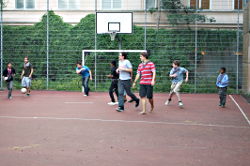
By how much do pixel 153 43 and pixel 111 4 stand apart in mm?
4647

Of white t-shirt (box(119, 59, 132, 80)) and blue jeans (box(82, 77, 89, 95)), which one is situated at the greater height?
white t-shirt (box(119, 59, 132, 80))

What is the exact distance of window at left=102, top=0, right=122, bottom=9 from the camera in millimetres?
26250

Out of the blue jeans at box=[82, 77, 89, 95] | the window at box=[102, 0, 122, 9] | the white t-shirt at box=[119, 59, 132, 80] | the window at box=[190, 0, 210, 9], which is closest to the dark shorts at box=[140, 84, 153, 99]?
the white t-shirt at box=[119, 59, 132, 80]

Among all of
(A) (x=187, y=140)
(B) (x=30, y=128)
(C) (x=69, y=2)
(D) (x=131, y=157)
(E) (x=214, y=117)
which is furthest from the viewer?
(C) (x=69, y=2)

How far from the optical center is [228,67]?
23.0 m

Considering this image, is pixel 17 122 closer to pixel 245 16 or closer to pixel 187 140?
pixel 187 140

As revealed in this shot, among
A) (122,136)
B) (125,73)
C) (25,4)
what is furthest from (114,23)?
(122,136)

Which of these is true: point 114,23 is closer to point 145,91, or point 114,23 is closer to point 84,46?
point 84,46

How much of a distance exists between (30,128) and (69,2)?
17.4m

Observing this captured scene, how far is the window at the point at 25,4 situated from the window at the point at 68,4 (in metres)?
1.64

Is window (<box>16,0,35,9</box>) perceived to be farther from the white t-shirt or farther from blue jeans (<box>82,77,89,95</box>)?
the white t-shirt

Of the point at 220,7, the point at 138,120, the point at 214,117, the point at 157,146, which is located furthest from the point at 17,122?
the point at 220,7

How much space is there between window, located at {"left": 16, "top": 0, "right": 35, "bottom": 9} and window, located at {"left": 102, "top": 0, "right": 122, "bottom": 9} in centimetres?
434

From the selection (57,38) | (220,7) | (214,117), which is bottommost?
(214,117)
